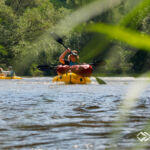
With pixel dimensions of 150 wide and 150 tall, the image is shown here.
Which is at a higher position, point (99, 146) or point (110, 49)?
point (110, 49)

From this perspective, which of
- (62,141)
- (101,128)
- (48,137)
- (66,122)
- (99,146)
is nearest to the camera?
(99,146)

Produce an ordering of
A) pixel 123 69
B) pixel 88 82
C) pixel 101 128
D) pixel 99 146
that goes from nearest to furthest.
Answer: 1. pixel 123 69
2. pixel 99 146
3. pixel 101 128
4. pixel 88 82

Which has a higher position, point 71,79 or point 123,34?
point 123,34

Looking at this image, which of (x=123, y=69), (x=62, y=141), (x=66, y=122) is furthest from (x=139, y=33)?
(x=66, y=122)

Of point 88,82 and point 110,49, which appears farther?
point 88,82

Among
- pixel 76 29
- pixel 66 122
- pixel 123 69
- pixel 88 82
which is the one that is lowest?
pixel 88 82

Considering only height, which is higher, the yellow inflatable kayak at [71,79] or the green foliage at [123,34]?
the green foliage at [123,34]

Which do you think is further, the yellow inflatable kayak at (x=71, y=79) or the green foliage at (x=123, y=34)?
the yellow inflatable kayak at (x=71, y=79)

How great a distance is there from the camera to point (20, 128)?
16.3ft

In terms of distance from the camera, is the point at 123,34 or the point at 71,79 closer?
the point at 123,34

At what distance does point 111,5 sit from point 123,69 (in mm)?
256

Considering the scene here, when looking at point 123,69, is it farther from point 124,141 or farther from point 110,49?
point 124,141

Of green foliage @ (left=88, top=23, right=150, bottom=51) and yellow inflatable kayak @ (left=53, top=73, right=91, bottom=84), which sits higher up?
green foliage @ (left=88, top=23, right=150, bottom=51)

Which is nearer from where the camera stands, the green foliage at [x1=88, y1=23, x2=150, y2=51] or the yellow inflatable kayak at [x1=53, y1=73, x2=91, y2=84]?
the green foliage at [x1=88, y1=23, x2=150, y2=51]
